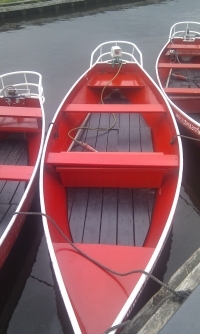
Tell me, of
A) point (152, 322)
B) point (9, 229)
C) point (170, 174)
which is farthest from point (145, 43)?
point (152, 322)

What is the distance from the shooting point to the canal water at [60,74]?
12.9ft

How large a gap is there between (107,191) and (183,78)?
16.0 ft

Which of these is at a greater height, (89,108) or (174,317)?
(89,108)

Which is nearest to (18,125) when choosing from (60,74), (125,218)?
(125,218)

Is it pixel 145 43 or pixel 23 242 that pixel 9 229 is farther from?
pixel 145 43

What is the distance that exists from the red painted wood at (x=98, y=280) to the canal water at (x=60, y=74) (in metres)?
1.37

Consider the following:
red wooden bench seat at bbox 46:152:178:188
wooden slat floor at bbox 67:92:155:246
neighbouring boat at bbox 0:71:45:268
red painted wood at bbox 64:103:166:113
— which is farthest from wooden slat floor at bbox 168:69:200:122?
red wooden bench seat at bbox 46:152:178:188

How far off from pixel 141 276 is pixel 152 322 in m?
0.43

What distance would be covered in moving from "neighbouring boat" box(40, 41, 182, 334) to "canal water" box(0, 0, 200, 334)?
1.13m

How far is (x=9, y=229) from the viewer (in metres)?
3.50

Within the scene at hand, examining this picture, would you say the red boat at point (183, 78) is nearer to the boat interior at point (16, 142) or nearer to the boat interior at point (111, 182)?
the boat interior at point (111, 182)

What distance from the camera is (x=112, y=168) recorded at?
393 cm

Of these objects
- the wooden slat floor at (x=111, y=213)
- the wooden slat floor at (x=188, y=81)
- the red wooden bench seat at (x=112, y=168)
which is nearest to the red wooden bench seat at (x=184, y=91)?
the wooden slat floor at (x=188, y=81)

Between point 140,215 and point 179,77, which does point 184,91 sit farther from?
point 140,215
